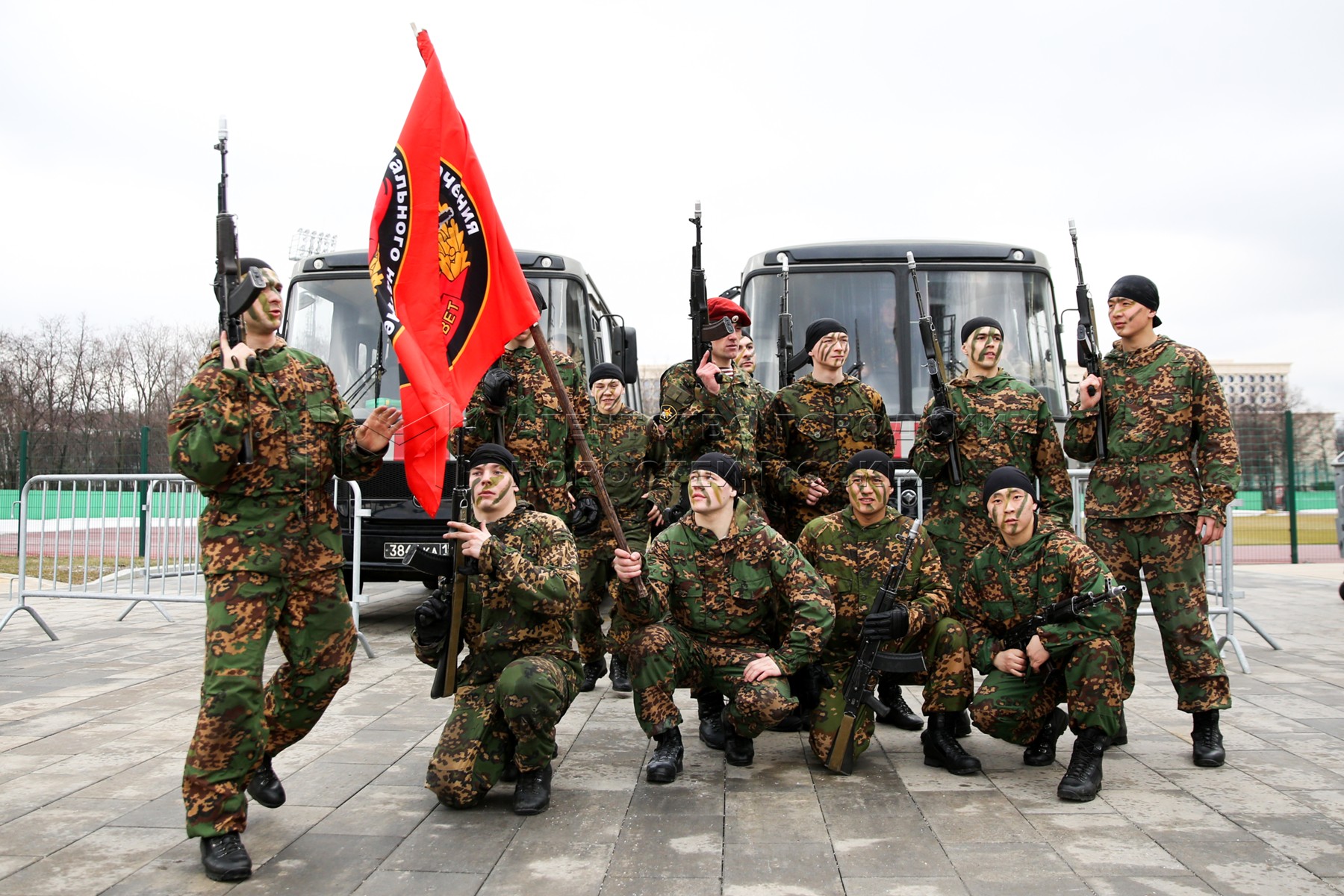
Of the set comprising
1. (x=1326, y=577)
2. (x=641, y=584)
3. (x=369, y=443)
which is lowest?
(x=1326, y=577)

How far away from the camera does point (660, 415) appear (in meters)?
6.00

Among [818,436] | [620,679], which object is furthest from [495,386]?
[620,679]

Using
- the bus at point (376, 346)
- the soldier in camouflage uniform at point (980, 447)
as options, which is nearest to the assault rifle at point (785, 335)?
the bus at point (376, 346)

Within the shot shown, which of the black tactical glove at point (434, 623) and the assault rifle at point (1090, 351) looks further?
the assault rifle at point (1090, 351)

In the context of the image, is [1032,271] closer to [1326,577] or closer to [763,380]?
[763,380]

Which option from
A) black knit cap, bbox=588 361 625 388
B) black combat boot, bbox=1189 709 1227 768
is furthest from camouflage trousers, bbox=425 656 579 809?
black knit cap, bbox=588 361 625 388

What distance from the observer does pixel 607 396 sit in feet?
25.2

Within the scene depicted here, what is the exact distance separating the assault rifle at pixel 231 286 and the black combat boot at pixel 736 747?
2.41 metres

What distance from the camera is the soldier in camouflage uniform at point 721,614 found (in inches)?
182

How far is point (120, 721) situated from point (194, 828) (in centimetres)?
264

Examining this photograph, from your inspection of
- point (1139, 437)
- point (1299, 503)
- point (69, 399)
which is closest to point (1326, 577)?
point (1299, 503)

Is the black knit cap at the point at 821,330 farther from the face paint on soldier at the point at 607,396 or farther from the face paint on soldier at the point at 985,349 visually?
the face paint on soldier at the point at 607,396

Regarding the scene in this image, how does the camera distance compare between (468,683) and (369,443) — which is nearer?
(369,443)

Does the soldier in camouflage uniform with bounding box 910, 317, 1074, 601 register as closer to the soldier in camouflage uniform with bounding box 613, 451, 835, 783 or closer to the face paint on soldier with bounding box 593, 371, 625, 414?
the soldier in camouflage uniform with bounding box 613, 451, 835, 783
